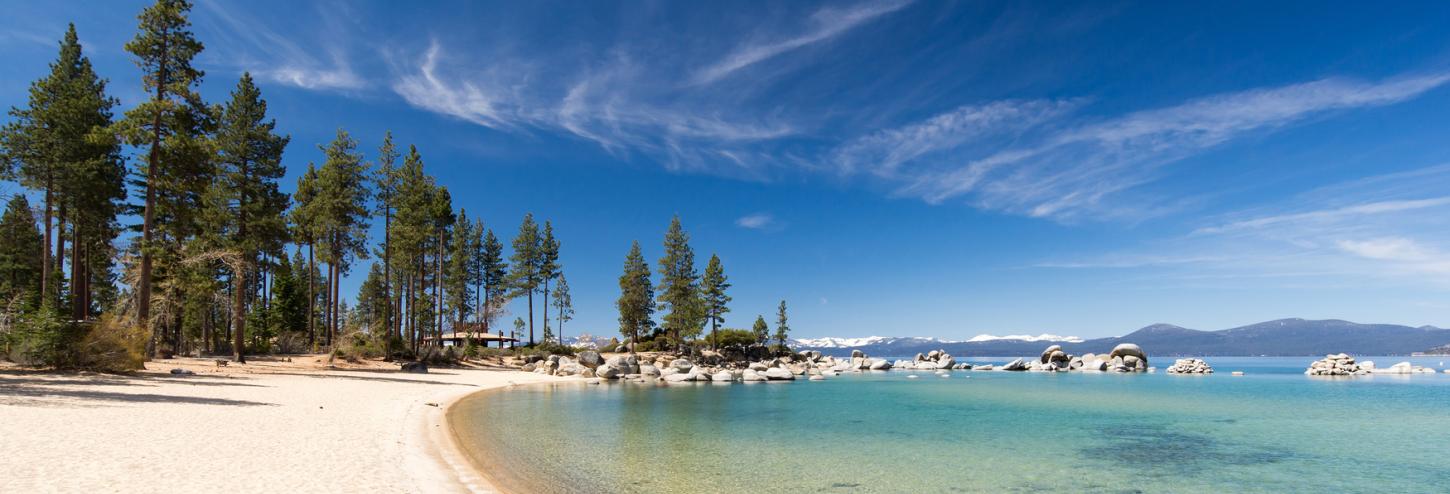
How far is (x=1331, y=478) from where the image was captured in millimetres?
12812

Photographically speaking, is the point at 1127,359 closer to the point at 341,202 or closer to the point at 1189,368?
the point at 1189,368

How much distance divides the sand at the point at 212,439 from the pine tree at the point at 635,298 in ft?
159

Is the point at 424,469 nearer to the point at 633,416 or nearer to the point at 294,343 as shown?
the point at 633,416

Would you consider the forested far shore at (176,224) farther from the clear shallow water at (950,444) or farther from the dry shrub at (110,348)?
the clear shallow water at (950,444)

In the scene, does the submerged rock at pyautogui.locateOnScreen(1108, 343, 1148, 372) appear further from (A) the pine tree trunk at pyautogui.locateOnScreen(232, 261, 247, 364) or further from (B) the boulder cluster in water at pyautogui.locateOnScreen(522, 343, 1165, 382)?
(A) the pine tree trunk at pyautogui.locateOnScreen(232, 261, 247, 364)

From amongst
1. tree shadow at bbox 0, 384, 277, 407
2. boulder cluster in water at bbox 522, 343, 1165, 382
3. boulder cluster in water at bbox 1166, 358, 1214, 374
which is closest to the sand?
tree shadow at bbox 0, 384, 277, 407

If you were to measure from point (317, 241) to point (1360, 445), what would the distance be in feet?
156

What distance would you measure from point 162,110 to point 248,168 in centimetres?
1246

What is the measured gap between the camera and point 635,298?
227 feet

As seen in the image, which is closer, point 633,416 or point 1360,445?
point 1360,445

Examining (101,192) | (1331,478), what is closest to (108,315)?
(101,192)

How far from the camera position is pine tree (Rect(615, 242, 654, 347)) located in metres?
69.2

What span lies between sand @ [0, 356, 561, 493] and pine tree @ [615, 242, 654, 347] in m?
48.4

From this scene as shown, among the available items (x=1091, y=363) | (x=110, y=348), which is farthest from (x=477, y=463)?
(x=1091, y=363)
